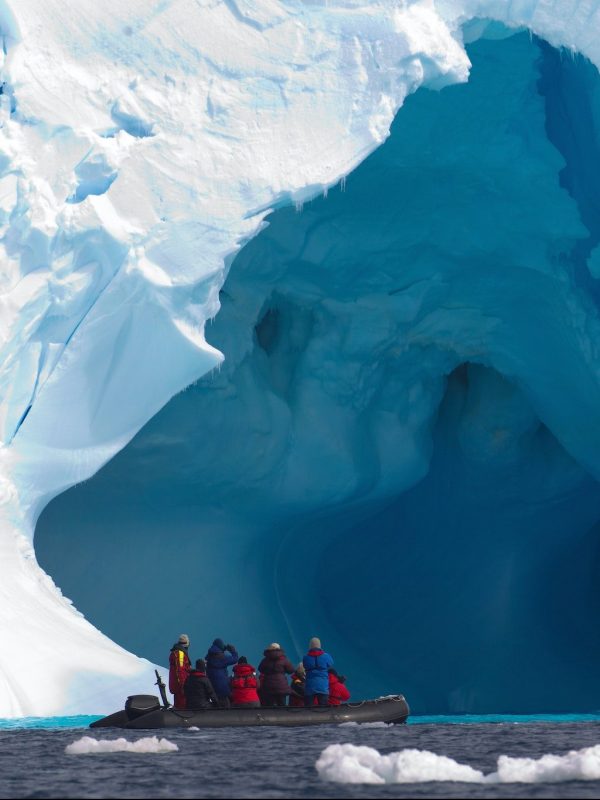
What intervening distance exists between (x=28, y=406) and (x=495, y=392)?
24.0ft

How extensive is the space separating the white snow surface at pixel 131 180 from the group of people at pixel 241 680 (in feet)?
2.01

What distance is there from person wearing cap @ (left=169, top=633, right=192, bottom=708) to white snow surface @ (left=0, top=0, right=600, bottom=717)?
0.49 m

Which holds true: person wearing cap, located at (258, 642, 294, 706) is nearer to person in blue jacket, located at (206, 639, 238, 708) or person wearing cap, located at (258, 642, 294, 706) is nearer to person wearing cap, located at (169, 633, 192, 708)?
person in blue jacket, located at (206, 639, 238, 708)

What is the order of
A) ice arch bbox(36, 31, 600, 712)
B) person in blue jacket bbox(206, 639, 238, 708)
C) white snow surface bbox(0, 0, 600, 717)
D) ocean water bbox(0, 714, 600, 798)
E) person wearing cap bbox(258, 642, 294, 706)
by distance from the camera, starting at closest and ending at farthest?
ocean water bbox(0, 714, 600, 798), person wearing cap bbox(258, 642, 294, 706), person in blue jacket bbox(206, 639, 238, 708), white snow surface bbox(0, 0, 600, 717), ice arch bbox(36, 31, 600, 712)

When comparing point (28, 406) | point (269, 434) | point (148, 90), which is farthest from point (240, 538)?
point (148, 90)

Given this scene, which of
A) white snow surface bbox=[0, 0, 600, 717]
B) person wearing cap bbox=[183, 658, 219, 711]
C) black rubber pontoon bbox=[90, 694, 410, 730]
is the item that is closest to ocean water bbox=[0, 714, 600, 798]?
black rubber pontoon bbox=[90, 694, 410, 730]

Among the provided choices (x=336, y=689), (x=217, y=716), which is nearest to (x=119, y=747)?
(x=217, y=716)

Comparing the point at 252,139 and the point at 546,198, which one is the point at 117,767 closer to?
the point at 252,139

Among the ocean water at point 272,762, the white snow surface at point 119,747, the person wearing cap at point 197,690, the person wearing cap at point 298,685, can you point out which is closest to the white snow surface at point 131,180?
the person wearing cap at point 197,690

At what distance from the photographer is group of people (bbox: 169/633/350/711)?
891 centimetres

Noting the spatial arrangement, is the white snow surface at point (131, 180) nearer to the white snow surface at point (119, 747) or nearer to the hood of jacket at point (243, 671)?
the hood of jacket at point (243, 671)

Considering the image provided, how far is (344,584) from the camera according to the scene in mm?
15961

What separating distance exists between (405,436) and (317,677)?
19.0 feet

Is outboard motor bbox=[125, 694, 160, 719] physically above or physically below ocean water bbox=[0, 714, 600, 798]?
above
